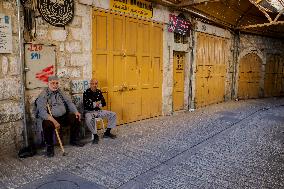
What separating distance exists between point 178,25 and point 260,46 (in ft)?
24.0

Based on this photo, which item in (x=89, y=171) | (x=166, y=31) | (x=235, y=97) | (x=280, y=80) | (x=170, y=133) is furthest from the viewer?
(x=280, y=80)

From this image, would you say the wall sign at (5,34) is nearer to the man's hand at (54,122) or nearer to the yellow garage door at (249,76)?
the man's hand at (54,122)

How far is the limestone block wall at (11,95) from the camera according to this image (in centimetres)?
461

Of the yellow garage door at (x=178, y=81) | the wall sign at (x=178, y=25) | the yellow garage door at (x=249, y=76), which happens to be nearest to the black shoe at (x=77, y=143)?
the yellow garage door at (x=178, y=81)

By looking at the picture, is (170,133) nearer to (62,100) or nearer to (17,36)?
(62,100)

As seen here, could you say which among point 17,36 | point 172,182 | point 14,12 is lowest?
point 172,182

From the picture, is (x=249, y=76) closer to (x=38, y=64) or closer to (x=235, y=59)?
(x=235, y=59)

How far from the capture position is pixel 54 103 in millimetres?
5070

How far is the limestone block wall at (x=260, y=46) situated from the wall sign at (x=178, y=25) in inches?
207

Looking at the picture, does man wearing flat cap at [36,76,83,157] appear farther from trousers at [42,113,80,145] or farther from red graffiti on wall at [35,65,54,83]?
red graffiti on wall at [35,65,54,83]

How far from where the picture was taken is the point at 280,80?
15375mm

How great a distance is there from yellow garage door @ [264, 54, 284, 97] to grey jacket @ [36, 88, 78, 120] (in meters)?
12.3

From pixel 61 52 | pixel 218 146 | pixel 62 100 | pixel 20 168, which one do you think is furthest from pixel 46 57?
pixel 218 146

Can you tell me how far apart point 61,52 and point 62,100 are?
3.48ft
